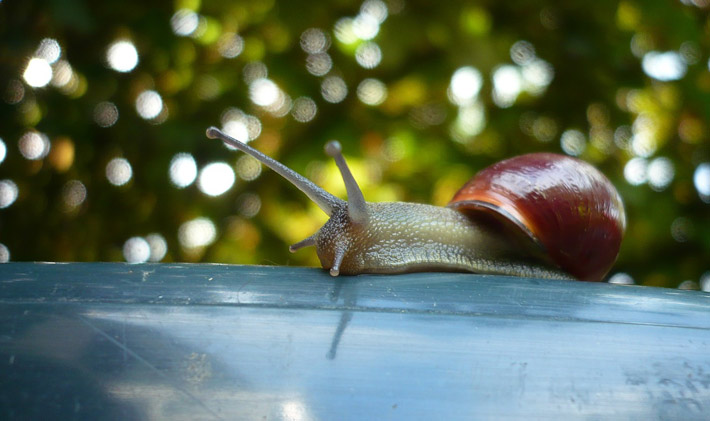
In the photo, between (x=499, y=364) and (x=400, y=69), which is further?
(x=400, y=69)

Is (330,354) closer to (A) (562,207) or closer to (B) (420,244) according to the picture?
(B) (420,244)

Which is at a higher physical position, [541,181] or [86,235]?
[541,181]

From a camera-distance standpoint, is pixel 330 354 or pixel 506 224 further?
pixel 506 224

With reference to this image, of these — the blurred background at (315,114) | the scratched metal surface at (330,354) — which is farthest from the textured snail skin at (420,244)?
the blurred background at (315,114)

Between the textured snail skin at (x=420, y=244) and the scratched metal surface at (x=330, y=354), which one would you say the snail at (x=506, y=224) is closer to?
the textured snail skin at (x=420, y=244)

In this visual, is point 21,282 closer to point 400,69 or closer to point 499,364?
point 499,364

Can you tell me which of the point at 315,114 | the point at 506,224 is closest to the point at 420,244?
the point at 506,224

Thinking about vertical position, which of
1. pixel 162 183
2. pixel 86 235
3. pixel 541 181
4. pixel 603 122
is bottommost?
pixel 86 235

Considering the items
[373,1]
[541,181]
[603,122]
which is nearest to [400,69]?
[373,1]
